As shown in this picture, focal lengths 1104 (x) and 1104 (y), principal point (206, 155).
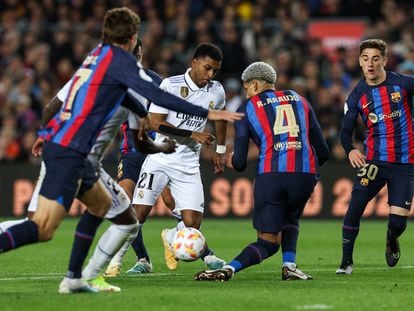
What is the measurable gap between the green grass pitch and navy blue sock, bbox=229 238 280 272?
0.19 m

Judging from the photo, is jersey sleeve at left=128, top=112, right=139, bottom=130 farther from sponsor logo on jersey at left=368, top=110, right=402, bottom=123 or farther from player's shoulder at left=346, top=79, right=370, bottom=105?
sponsor logo on jersey at left=368, top=110, right=402, bottom=123

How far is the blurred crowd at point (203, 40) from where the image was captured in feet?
70.8

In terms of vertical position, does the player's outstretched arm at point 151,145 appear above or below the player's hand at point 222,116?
below

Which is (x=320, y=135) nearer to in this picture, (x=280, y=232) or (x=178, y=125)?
(x=280, y=232)

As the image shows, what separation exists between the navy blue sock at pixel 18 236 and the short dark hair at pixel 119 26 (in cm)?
161

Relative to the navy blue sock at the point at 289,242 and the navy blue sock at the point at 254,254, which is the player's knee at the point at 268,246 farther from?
the navy blue sock at the point at 289,242

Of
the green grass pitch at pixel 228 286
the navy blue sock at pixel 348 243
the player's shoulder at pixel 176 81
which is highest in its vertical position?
the player's shoulder at pixel 176 81

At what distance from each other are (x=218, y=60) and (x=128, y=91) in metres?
2.50

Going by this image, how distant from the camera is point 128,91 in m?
9.07

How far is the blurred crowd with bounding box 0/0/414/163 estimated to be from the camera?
2159cm

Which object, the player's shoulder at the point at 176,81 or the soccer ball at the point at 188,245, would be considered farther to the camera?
the player's shoulder at the point at 176,81

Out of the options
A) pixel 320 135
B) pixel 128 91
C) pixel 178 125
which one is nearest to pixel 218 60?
pixel 178 125

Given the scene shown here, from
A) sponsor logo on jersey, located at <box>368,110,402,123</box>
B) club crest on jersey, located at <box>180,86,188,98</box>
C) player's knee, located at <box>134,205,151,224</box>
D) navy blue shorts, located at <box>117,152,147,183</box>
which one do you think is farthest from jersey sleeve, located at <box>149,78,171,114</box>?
sponsor logo on jersey, located at <box>368,110,402,123</box>

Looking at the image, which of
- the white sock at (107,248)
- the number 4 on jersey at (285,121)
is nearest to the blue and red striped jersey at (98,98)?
the white sock at (107,248)
